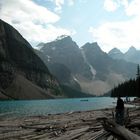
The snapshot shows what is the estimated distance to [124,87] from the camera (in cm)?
18838

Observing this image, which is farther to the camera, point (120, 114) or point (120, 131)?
point (120, 114)

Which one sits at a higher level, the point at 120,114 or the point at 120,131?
the point at 120,114

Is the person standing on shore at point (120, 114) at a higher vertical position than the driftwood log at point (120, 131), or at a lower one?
higher

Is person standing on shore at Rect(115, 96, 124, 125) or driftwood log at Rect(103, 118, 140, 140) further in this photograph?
person standing on shore at Rect(115, 96, 124, 125)

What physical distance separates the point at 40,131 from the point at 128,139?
24.1 ft

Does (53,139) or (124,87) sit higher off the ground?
(124,87)

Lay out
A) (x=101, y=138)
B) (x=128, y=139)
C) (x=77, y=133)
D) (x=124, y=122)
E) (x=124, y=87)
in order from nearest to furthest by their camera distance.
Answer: (x=128, y=139) < (x=101, y=138) < (x=77, y=133) < (x=124, y=122) < (x=124, y=87)

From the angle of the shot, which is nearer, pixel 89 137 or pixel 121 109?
pixel 89 137

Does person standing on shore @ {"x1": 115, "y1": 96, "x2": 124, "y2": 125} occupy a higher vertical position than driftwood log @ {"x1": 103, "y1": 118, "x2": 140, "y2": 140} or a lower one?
higher

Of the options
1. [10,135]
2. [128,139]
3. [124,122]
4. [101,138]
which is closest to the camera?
[128,139]

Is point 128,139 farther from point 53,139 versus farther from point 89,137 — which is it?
point 53,139

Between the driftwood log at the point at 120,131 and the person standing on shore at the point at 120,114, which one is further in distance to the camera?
the person standing on shore at the point at 120,114

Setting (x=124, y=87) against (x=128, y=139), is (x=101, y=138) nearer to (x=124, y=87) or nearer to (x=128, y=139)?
(x=128, y=139)

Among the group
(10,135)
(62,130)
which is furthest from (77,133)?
(10,135)
